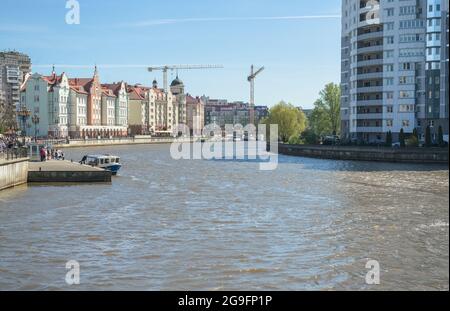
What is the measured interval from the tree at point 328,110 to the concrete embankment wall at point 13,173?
94784 mm

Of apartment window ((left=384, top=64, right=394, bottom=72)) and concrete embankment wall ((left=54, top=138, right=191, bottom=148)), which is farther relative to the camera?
concrete embankment wall ((left=54, top=138, right=191, bottom=148))

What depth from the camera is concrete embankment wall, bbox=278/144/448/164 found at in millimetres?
79069

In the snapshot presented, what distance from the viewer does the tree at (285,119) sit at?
138 metres

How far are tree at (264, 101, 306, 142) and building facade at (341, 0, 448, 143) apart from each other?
2463cm

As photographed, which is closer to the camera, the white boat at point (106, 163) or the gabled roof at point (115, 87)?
the white boat at point (106, 163)

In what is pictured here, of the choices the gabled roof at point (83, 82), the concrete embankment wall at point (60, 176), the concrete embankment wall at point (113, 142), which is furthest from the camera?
the gabled roof at point (83, 82)

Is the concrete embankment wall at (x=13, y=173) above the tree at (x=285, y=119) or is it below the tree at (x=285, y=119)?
below

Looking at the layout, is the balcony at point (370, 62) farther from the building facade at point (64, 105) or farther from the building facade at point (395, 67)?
the building facade at point (64, 105)

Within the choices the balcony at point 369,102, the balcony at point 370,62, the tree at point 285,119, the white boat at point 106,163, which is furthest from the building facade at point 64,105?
the white boat at point 106,163

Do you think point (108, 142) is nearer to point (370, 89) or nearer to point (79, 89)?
point (79, 89)

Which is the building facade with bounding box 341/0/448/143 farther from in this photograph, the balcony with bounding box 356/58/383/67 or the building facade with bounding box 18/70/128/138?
the building facade with bounding box 18/70/128/138

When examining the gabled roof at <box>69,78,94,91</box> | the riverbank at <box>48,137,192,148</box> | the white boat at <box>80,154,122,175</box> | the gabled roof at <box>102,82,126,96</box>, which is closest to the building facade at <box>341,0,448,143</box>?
the white boat at <box>80,154,122,175</box>
